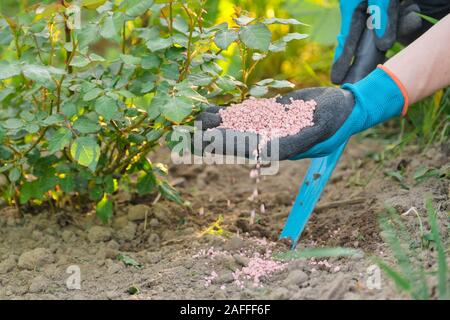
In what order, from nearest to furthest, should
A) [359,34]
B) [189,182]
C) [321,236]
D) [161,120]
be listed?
[161,120] → [321,236] → [359,34] → [189,182]

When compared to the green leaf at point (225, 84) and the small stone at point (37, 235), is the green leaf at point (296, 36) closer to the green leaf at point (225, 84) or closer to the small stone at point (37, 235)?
the green leaf at point (225, 84)

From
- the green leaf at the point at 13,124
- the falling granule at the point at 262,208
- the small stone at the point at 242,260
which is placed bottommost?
the falling granule at the point at 262,208

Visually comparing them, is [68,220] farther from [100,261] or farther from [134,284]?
[134,284]

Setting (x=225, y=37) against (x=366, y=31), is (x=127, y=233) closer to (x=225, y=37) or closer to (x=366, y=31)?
(x=225, y=37)

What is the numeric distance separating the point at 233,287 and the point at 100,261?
1.28 feet

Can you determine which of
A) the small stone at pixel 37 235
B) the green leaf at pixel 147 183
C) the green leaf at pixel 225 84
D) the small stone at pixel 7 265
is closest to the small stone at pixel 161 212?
the green leaf at pixel 147 183

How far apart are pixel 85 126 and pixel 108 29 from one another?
238mm

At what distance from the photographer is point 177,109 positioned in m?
1.54

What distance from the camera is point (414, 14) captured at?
199 centimetres

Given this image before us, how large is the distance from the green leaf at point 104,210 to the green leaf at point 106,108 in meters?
0.40

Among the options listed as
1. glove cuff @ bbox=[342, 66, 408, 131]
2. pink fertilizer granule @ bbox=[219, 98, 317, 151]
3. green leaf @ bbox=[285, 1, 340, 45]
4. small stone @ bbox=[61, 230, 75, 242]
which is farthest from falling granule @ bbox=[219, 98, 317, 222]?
green leaf @ bbox=[285, 1, 340, 45]

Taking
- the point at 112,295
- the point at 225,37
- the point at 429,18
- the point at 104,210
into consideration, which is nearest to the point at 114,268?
the point at 112,295

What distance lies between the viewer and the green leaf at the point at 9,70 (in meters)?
1.54

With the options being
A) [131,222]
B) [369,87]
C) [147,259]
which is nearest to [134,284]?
[147,259]
